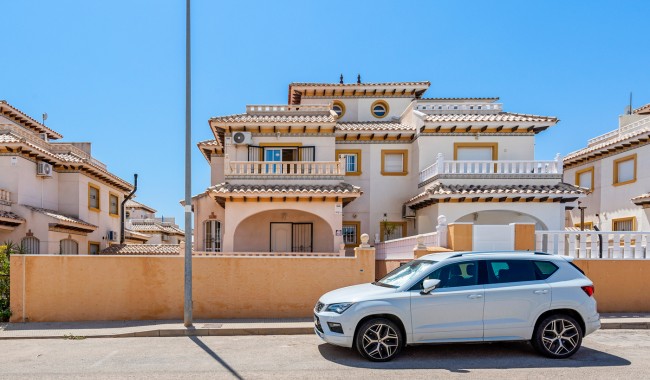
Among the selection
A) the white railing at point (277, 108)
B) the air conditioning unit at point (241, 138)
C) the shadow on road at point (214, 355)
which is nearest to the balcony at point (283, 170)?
the air conditioning unit at point (241, 138)

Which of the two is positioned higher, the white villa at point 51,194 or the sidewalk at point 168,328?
the white villa at point 51,194

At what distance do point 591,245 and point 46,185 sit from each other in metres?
22.1

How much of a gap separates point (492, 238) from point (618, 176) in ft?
46.8

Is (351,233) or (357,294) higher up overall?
(357,294)

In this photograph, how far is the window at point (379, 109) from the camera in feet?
73.9

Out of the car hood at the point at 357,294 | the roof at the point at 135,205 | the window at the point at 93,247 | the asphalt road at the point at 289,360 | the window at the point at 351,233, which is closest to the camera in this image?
the asphalt road at the point at 289,360

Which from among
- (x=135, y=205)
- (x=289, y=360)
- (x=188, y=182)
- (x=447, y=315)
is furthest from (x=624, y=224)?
(x=135, y=205)

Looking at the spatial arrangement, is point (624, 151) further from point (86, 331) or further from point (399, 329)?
point (86, 331)

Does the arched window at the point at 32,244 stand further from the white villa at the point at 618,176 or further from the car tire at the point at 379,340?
the white villa at the point at 618,176

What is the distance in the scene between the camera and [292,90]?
22703 millimetres

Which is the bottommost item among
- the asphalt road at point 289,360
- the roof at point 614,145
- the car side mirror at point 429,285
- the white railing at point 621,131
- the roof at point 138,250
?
the roof at point 138,250

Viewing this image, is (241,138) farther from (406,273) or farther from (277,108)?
(406,273)

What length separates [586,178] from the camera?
21.6 m

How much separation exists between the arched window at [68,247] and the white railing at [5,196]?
2869 mm
